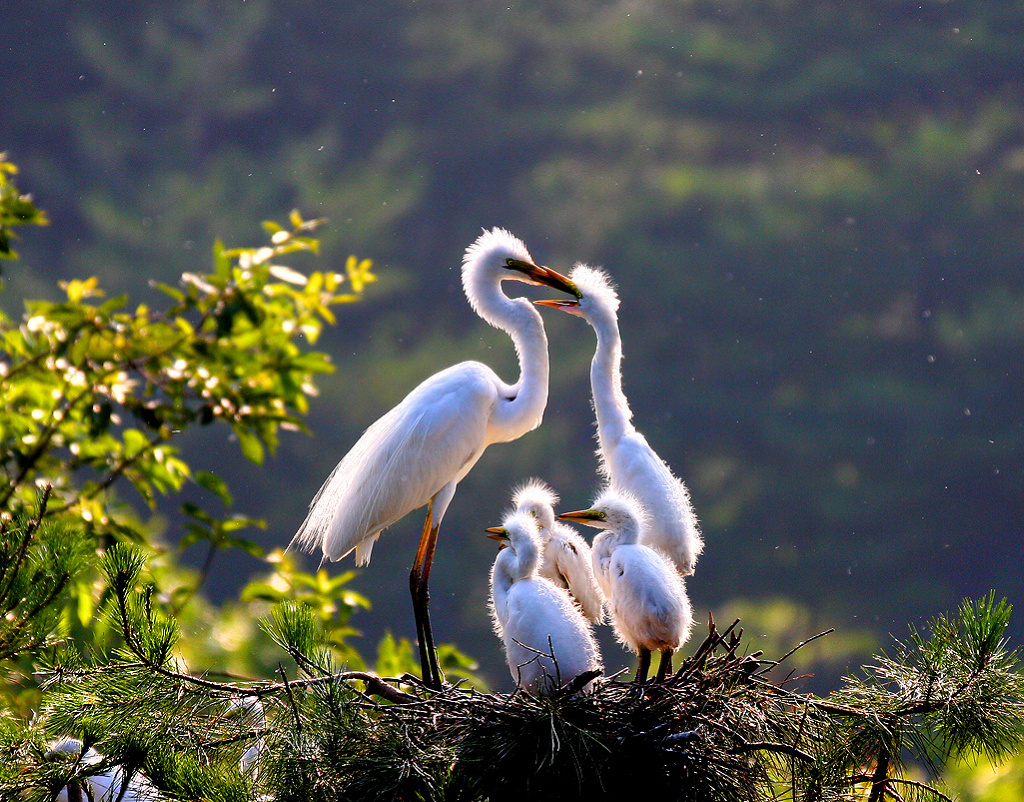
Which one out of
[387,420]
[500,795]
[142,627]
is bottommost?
[500,795]

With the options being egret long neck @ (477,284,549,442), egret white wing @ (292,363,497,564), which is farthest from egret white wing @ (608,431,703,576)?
egret white wing @ (292,363,497,564)

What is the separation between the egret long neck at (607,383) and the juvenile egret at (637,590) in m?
0.45

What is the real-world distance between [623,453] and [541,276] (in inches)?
20.1

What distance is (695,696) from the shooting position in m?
1.43

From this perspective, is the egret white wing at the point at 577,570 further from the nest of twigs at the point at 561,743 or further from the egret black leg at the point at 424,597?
the nest of twigs at the point at 561,743

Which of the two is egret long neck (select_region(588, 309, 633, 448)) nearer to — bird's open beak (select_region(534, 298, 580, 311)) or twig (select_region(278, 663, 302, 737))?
bird's open beak (select_region(534, 298, 580, 311))

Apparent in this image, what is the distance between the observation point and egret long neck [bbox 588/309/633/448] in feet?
7.65

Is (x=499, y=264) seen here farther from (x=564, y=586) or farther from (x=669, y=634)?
(x=669, y=634)

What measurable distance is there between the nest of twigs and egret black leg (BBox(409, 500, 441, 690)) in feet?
2.46

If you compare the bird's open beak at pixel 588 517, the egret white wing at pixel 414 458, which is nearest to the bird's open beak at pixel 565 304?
the egret white wing at pixel 414 458

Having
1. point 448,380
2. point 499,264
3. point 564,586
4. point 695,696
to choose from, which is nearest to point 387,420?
point 448,380

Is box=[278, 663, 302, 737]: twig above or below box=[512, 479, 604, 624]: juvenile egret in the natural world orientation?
below

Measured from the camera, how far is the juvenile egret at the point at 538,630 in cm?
160

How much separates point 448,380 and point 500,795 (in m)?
1.32
